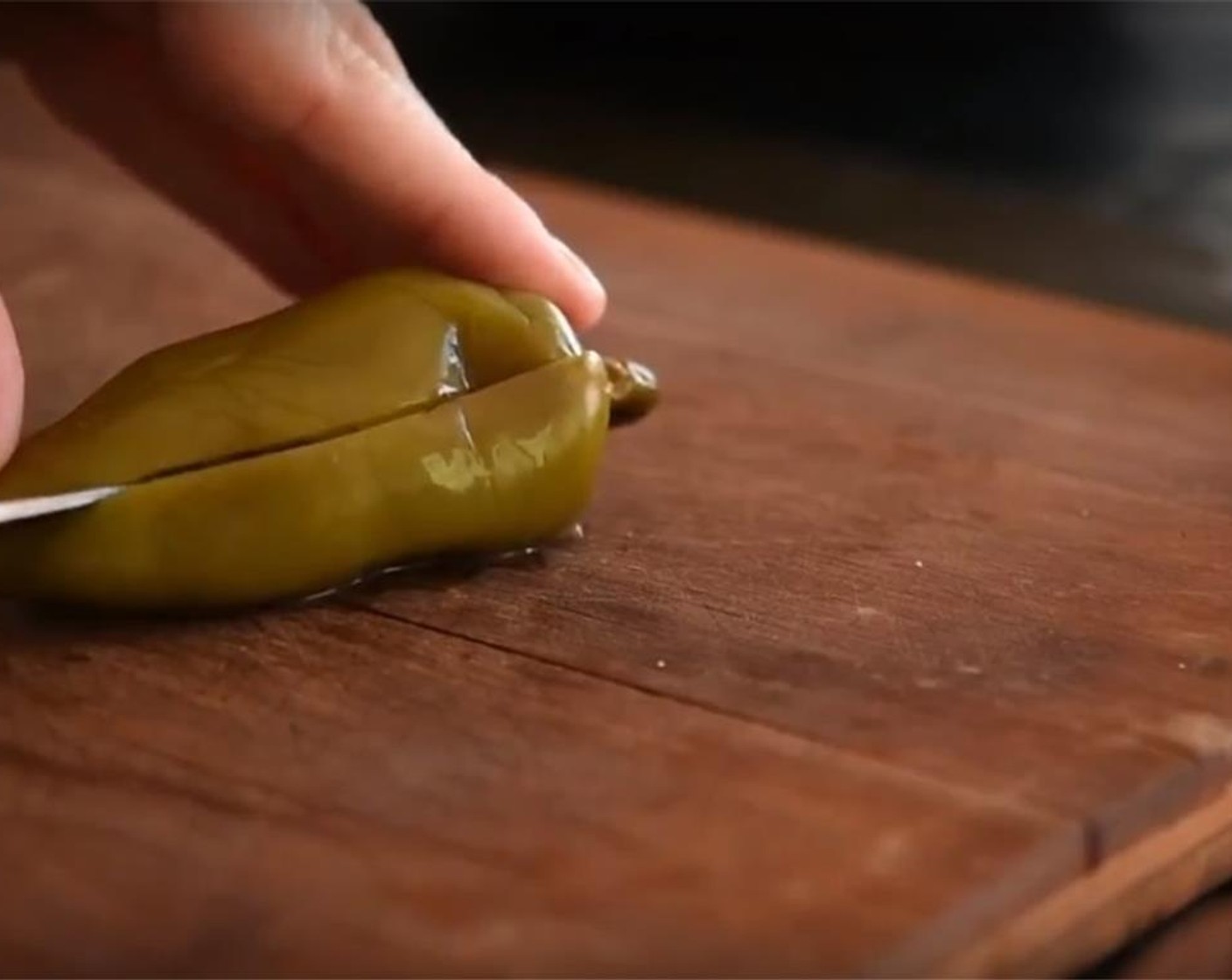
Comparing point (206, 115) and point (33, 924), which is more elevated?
point (206, 115)

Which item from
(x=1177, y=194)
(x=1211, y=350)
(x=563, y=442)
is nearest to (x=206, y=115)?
(x=563, y=442)

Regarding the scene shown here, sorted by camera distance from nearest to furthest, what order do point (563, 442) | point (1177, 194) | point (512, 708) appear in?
point (512, 708) → point (563, 442) → point (1177, 194)

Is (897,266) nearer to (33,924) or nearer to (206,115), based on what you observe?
(206,115)

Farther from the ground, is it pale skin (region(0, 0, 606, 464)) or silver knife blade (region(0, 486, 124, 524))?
pale skin (region(0, 0, 606, 464))

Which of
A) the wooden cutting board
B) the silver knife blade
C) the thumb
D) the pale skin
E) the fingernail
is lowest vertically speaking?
the wooden cutting board

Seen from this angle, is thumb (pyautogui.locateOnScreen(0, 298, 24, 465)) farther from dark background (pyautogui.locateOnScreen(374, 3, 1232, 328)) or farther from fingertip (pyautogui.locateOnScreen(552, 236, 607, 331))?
dark background (pyautogui.locateOnScreen(374, 3, 1232, 328))

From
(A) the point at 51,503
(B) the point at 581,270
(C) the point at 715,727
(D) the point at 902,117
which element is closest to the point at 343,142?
(B) the point at 581,270

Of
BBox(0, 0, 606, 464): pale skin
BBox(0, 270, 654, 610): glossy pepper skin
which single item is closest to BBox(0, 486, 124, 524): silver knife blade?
BBox(0, 270, 654, 610): glossy pepper skin
